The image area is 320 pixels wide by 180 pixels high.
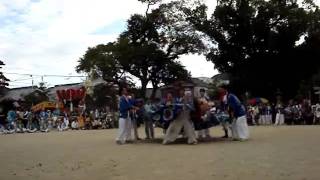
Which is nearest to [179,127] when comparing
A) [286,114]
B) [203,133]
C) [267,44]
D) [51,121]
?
[203,133]

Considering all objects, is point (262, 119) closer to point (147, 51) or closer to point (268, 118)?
point (268, 118)

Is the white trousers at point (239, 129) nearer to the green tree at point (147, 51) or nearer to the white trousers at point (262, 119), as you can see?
the white trousers at point (262, 119)

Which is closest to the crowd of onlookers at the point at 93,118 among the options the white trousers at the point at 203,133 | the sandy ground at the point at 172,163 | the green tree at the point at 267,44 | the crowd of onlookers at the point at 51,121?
the crowd of onlookers at the point at 51,121

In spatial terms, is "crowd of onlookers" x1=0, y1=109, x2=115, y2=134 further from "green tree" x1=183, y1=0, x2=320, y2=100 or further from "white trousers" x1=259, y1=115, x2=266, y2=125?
"green tree" x1=183, y1=0, x2=320, y2=100

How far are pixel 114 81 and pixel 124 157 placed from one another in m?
A: 44.3

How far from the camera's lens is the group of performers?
1716cm

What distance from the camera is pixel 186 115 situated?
56.6 ft

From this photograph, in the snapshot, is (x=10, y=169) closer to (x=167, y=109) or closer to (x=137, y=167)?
(x=137, y=167)

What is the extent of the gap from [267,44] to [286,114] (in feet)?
49.9

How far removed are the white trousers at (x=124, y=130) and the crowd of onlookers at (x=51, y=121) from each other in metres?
16.9

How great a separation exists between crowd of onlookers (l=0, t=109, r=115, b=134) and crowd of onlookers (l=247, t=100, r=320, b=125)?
30.5 feet

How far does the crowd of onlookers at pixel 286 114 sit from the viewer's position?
3347 cm

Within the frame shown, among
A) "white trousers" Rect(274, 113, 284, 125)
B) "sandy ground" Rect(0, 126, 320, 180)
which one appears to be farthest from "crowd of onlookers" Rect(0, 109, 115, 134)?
"sandy ground" Rect(0, 126, 320, 180)

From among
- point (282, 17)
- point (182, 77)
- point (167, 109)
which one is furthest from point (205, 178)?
point (182, 77)
